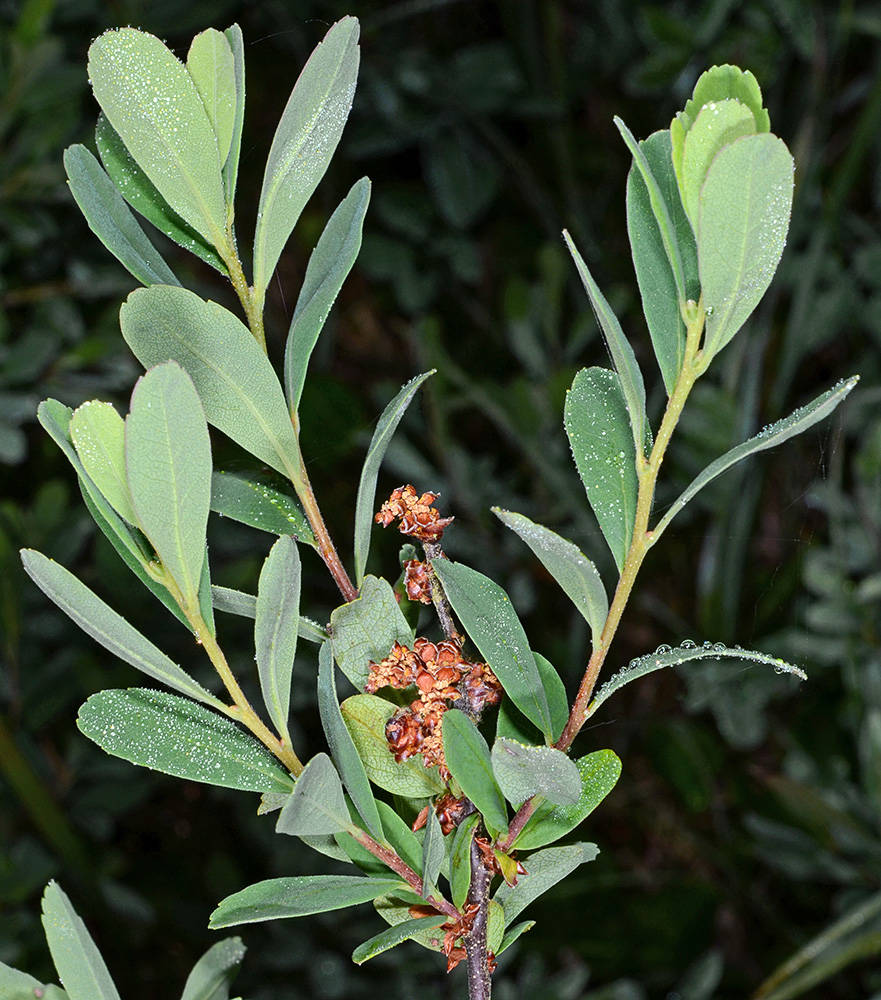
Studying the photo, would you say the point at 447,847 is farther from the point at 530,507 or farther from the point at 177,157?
the point at 530,507

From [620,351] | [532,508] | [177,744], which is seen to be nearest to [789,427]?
[620,351]

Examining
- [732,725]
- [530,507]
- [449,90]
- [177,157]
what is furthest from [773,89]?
[177,157]

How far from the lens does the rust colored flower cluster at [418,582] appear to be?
249mm

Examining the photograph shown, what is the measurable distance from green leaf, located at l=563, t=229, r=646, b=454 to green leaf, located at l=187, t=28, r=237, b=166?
0.08m

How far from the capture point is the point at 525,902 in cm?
24

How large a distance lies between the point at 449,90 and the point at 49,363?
467mm

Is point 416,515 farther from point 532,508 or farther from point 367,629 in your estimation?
point 532,508

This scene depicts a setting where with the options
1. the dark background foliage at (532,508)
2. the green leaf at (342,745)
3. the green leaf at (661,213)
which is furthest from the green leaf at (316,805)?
the dark background foliage at (532,508)

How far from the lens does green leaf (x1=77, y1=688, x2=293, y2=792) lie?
0.22m

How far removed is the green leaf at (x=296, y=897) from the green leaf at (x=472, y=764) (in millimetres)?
28

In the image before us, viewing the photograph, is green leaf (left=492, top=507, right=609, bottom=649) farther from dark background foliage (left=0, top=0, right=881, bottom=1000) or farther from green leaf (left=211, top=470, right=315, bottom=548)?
dark background foliage (left=0, top=0, right=881, bottom=1000)

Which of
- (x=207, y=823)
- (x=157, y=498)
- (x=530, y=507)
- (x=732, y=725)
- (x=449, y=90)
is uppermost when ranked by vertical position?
(x=449, y=90)

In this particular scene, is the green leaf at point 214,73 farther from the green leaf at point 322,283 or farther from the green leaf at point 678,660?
the green leaf at point 678,660

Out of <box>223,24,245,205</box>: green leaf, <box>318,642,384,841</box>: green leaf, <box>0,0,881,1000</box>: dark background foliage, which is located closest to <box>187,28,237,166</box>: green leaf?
<box>223,24,245,205</box>: green leaf
